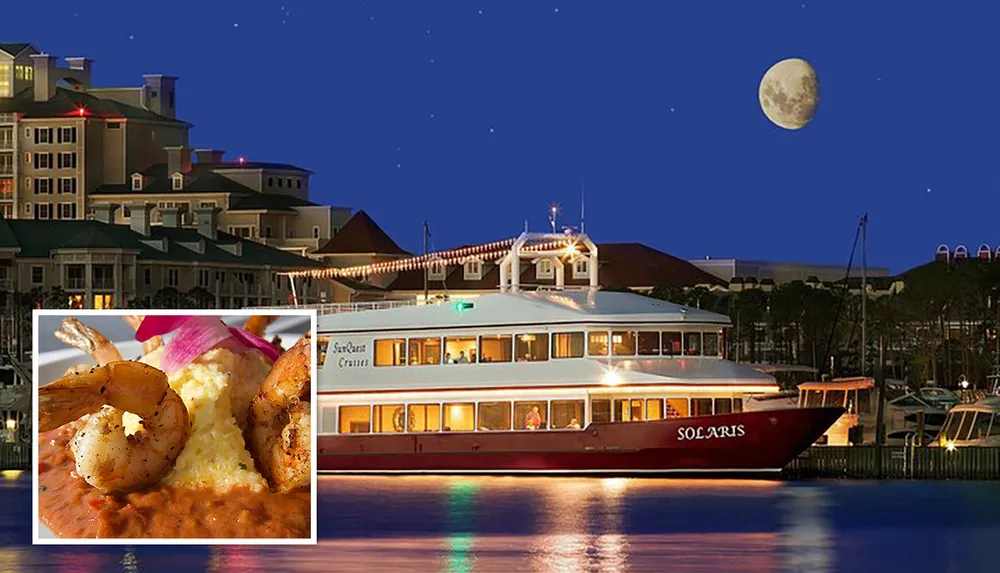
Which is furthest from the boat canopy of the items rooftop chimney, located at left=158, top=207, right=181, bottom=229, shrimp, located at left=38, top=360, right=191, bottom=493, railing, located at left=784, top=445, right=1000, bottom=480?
rooftop chimney, located at left=158, top=207, right=181, bottom=229

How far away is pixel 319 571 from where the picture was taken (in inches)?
1416

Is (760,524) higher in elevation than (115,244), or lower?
lower

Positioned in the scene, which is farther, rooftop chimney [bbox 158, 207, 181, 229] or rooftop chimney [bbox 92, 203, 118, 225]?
rooftop chimney [bbox 92, 203, 118, 225]

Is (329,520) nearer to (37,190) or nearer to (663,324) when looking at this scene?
(663,324)

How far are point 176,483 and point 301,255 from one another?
165 metres

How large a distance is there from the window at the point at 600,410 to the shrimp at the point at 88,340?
1870 inches

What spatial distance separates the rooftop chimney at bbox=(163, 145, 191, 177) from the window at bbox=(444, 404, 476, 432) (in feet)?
425

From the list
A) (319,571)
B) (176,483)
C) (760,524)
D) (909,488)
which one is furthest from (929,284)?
(176,483)

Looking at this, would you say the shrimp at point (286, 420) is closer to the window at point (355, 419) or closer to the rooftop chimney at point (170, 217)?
the window at point (355, 419)

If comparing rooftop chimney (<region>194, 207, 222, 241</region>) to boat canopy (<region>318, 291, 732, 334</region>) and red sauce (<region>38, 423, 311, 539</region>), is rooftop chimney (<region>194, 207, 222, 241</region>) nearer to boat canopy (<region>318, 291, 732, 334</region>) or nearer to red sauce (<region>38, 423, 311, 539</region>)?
boat canopy (<region>318, 291, 732, 334</region>)

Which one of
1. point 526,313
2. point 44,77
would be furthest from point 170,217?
point 526,313

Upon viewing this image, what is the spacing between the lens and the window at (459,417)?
62062 millimetres

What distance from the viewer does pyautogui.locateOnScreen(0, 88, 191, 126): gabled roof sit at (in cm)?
18638

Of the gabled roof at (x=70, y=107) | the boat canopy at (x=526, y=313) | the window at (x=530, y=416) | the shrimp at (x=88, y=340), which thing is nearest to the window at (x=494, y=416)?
the window at (x=530, y=416)
